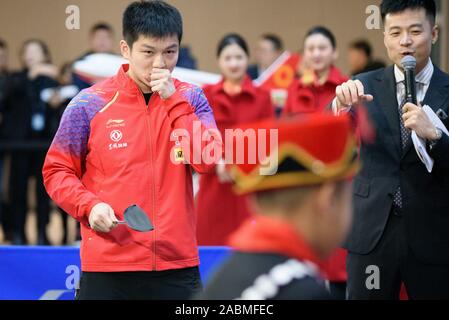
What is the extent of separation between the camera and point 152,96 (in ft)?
11.3

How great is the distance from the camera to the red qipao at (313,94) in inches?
224

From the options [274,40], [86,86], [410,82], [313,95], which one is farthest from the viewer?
[274,40]

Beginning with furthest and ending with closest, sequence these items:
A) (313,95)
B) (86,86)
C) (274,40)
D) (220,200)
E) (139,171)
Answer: (274,40), (86,86), (220,200), (313,95), (139,171)

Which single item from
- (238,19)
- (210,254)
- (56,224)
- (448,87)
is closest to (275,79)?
(238,19)

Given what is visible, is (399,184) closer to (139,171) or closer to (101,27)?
(139,171)

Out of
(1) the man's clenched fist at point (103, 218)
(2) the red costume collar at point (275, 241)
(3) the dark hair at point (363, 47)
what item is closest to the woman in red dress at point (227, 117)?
(3) the dark hair at point (363, 47)

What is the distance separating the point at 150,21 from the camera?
3.41 meters

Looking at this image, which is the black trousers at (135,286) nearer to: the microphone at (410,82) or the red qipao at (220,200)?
the microphone at (410,82)

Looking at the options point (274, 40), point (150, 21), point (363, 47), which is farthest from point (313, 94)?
point (274, 40)

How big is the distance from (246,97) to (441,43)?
3578mm

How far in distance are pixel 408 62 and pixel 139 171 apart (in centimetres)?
110

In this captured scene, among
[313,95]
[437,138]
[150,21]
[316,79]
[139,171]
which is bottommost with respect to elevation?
[139,171]

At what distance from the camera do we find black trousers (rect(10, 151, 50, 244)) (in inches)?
290

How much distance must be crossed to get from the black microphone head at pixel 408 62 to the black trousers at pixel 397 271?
586 mm
